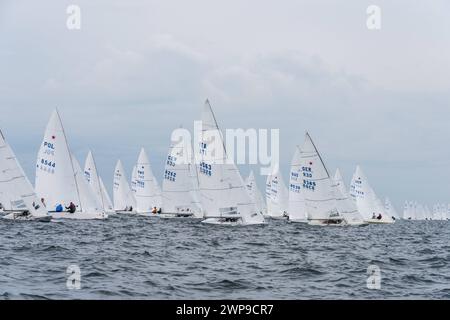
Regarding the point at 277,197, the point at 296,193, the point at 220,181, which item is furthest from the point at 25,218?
the point at 277,197

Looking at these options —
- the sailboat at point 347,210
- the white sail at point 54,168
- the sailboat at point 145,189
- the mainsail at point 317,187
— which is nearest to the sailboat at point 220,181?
the mainsail at point 317,187

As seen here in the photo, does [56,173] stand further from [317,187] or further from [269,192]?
[269,192]

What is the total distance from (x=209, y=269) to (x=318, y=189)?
2912cm

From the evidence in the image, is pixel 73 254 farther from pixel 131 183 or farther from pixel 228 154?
pixel 131 183

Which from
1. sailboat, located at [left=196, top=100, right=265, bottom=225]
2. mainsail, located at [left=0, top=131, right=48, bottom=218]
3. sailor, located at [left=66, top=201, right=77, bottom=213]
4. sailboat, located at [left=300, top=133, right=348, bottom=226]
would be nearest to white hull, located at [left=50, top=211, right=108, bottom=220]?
sailor, located at [left=66, top=201, right=77, bottom=213]

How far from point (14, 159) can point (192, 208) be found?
25812mm

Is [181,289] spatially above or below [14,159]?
below

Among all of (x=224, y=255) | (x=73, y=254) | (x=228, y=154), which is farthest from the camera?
(x=228, y=154)

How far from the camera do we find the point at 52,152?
44875 millimetres

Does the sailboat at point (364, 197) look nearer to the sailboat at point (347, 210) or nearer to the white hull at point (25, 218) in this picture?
the sailboat at point (347, 210)

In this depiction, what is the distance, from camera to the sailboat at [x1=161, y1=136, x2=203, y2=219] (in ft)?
199

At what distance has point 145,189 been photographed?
75062mm

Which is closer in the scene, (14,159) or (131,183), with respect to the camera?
(14,159)
